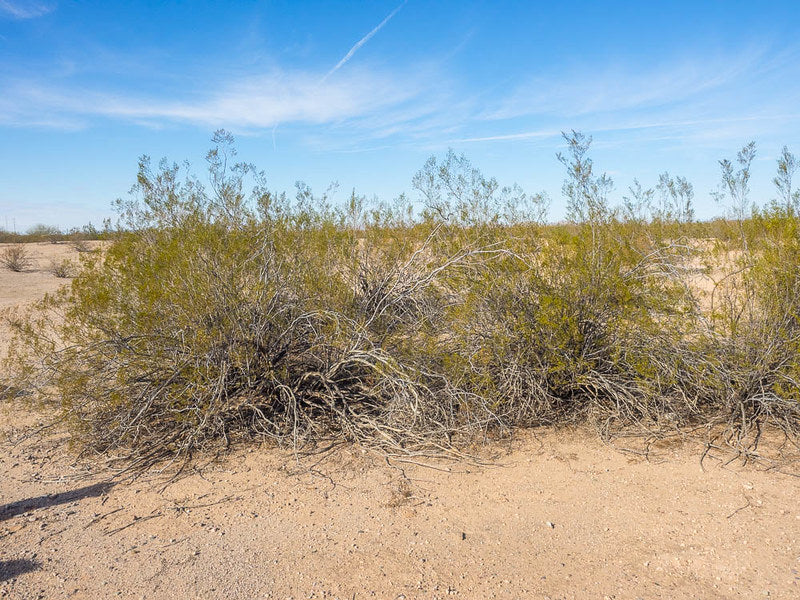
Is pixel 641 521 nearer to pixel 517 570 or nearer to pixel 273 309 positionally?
pixel 517 570

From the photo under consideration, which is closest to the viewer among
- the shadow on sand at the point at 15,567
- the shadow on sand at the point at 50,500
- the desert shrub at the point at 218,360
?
the shadow on sand at the point at 15,567

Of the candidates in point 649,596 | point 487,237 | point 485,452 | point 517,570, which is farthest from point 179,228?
point 649,596

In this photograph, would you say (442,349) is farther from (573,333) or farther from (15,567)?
(15,567)

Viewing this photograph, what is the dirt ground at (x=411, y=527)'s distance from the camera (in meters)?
3.35

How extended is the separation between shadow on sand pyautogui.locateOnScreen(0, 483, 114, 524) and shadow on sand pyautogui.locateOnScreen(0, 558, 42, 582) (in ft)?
2.32

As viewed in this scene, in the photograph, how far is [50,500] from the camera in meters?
4.50

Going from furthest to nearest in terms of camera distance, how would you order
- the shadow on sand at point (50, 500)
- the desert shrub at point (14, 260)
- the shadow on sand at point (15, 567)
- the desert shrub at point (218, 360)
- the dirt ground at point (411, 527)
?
the desert shrub at point (14, 260) → the desert shrub at point (218, 360) → the shadow on sand at point (50, 500) → the shadow on sand at point (15, 567) → the dirt ground at point (411, 527)

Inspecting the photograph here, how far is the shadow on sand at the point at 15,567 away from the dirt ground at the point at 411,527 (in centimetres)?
1

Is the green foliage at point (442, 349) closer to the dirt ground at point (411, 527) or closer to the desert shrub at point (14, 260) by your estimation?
the dirt ground at point (411, 527)

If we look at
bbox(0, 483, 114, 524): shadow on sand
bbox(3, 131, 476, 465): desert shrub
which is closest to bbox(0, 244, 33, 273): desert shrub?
bbox(3, 131, 476, 465): desert shrub

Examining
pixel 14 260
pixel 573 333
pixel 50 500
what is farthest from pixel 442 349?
pixel 14 260

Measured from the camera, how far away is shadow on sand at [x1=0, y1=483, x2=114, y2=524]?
4340 millimetres

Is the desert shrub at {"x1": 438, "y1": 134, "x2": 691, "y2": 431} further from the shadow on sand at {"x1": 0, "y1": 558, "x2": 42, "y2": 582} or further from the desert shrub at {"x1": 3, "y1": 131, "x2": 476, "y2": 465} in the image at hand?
the shadow on sand at {"x1": 0, "y1": 558, "x2": 42, "y2": 582}

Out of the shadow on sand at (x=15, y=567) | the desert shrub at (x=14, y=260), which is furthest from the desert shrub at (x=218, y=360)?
the desert shrub at (x=14, y=260)
